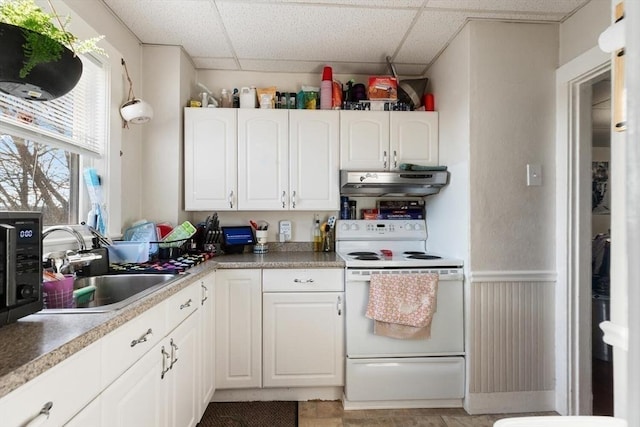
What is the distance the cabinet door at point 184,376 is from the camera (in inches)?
52.7

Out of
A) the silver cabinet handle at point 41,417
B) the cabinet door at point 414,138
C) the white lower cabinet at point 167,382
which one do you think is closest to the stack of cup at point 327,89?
the cabinet door at point 414,138

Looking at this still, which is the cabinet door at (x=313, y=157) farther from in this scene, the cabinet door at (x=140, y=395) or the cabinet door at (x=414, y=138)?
the cabinet door at (x=140, y=395)

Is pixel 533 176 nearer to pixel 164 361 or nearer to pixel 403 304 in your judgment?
pixel 403 304

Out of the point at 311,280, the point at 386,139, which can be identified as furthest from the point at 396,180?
the point at 311,280

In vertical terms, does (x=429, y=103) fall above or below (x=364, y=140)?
above

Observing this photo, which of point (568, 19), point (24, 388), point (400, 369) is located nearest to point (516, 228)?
point (400, 369)

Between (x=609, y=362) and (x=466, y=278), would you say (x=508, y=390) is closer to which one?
(x=466, y=278)

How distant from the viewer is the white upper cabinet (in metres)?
2.35

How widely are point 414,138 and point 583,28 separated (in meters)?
1.07

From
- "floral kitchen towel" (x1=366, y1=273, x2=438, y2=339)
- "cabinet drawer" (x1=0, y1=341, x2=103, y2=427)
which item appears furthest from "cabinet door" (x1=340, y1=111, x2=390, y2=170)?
"cabinet drawer" (x1=0, y1=341, x2=103, y2=427)

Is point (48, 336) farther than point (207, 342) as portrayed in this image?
No

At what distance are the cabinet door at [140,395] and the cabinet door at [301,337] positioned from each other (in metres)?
0.80

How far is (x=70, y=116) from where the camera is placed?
64.8 inches

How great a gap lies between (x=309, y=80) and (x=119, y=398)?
2391 mm
